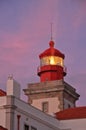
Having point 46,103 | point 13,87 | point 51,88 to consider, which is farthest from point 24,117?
point 51,88

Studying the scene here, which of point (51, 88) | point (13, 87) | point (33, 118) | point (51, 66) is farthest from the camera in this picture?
point (51, 66)

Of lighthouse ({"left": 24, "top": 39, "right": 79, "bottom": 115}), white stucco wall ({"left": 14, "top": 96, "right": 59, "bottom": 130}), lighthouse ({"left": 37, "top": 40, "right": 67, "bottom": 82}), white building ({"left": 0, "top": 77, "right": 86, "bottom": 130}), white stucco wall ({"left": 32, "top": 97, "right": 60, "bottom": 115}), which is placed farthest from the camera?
lighthouse ({"left": 37, "top": 40, "right": 67, "bottom": 82})

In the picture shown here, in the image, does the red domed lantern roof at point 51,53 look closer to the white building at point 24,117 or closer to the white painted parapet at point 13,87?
the white building at point 24,117

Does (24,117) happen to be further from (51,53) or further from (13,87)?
(51,53)

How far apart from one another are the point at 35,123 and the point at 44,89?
12276mm

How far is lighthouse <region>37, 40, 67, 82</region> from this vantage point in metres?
57.1

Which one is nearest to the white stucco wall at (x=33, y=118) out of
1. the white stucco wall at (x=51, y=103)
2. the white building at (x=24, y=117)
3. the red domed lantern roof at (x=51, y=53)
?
the white building at (x=24, y=117)

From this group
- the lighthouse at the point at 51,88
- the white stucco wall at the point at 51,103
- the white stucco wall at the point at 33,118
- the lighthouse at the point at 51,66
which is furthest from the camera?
the lighthouse at the point at 51,66

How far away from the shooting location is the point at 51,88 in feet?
179

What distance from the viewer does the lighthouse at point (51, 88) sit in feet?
176

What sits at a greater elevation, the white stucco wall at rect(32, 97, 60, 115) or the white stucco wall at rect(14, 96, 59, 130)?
the white stucco wall at rect(32, 97, 60, 115)

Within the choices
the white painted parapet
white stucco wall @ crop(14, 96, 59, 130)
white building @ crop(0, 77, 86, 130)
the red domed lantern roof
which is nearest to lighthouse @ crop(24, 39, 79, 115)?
the red domed lantern roof

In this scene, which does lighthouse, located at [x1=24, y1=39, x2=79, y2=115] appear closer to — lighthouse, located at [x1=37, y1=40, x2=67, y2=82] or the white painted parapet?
lighthouse, located at [x1=37, y1=40, x2=67, y2=82]

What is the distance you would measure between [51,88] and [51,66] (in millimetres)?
3324
